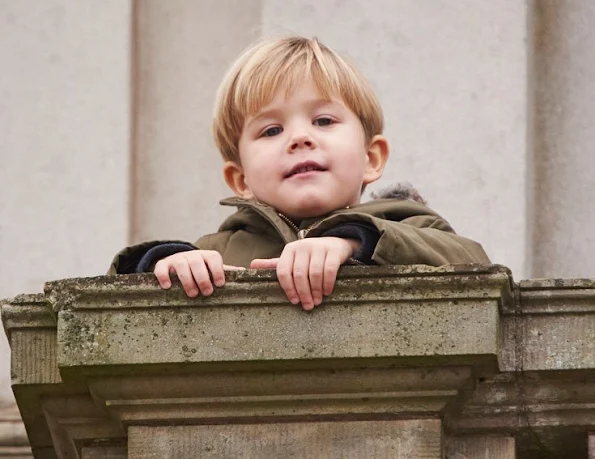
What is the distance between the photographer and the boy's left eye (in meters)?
5.60

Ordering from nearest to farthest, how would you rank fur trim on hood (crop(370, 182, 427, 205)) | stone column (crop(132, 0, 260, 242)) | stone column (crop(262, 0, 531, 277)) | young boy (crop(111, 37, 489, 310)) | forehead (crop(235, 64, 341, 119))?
young boy (crop(111, 37, 489, 310)) < forehead (crop(235, 64, 341, 119)) < fur trim on hood (crop(370, 182, 427, 205)) < stone column (crop(262, 0, 531, 277)) < stone column (crop(132, 0, 260, 242))

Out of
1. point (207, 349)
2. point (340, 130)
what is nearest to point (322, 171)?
point (340, 130)

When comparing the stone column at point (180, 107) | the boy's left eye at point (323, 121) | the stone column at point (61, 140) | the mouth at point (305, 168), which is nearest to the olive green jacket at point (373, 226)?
the mouth at point (305, 168)

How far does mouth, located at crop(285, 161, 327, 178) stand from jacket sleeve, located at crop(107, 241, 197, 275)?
1.12 feet

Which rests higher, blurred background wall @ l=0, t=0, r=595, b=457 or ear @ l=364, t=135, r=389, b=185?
blurred background wall @ l=0, t=0, r=595, b=457

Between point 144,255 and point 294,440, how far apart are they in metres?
0.56

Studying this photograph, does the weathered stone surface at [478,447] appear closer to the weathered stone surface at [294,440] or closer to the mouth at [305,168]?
the weathered stone surface at [294,440]

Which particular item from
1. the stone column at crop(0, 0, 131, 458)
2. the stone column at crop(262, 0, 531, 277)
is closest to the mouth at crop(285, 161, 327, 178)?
the stone column at crop(262, 0, 531, 277)

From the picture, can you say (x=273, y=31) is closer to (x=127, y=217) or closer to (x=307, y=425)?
(x=127, y=217)

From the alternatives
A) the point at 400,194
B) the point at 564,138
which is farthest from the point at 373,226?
the point at 564,138

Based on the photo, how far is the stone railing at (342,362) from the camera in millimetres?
4973

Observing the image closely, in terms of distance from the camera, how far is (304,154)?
5.52 meters

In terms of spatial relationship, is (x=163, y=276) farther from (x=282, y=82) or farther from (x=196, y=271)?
(x=282, y=82)

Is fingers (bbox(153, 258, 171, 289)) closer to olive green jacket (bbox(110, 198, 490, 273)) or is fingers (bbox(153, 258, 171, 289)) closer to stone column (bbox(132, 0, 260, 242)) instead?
olive green jacket (bbox(110, 198, 490, 273))
